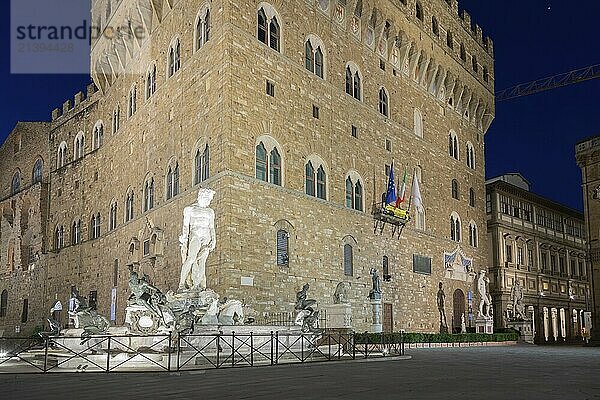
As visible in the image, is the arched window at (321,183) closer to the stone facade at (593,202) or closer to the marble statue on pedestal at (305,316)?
the marble statue on pedestal at (305,316)

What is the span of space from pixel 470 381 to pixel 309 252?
47.2 feet

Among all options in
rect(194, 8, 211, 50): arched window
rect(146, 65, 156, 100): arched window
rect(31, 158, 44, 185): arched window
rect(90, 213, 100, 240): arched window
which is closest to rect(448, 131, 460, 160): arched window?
rect(146, 65, 156, 100): arched window

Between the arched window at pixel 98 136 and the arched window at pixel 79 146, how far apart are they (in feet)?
5.70

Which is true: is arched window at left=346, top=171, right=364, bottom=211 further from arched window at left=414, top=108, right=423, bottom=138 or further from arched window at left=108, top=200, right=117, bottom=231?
arched window at left=108, top=200, right=117, bottom=231

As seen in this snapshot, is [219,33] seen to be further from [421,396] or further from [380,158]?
[421,396]

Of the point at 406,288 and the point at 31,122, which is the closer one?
the point at 406,288

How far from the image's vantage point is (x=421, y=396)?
349 inches

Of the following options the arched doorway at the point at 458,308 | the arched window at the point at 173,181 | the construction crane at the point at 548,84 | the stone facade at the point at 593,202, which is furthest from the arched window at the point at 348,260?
the construction crane at the point at 548,84

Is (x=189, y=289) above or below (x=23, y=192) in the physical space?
below

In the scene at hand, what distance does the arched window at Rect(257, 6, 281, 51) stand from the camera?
24922mm

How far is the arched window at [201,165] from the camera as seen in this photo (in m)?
23.8

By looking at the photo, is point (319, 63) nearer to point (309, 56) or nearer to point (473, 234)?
point (309, 56)

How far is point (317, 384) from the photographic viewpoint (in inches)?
415

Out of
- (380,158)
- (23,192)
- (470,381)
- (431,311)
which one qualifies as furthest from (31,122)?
(470,381)
